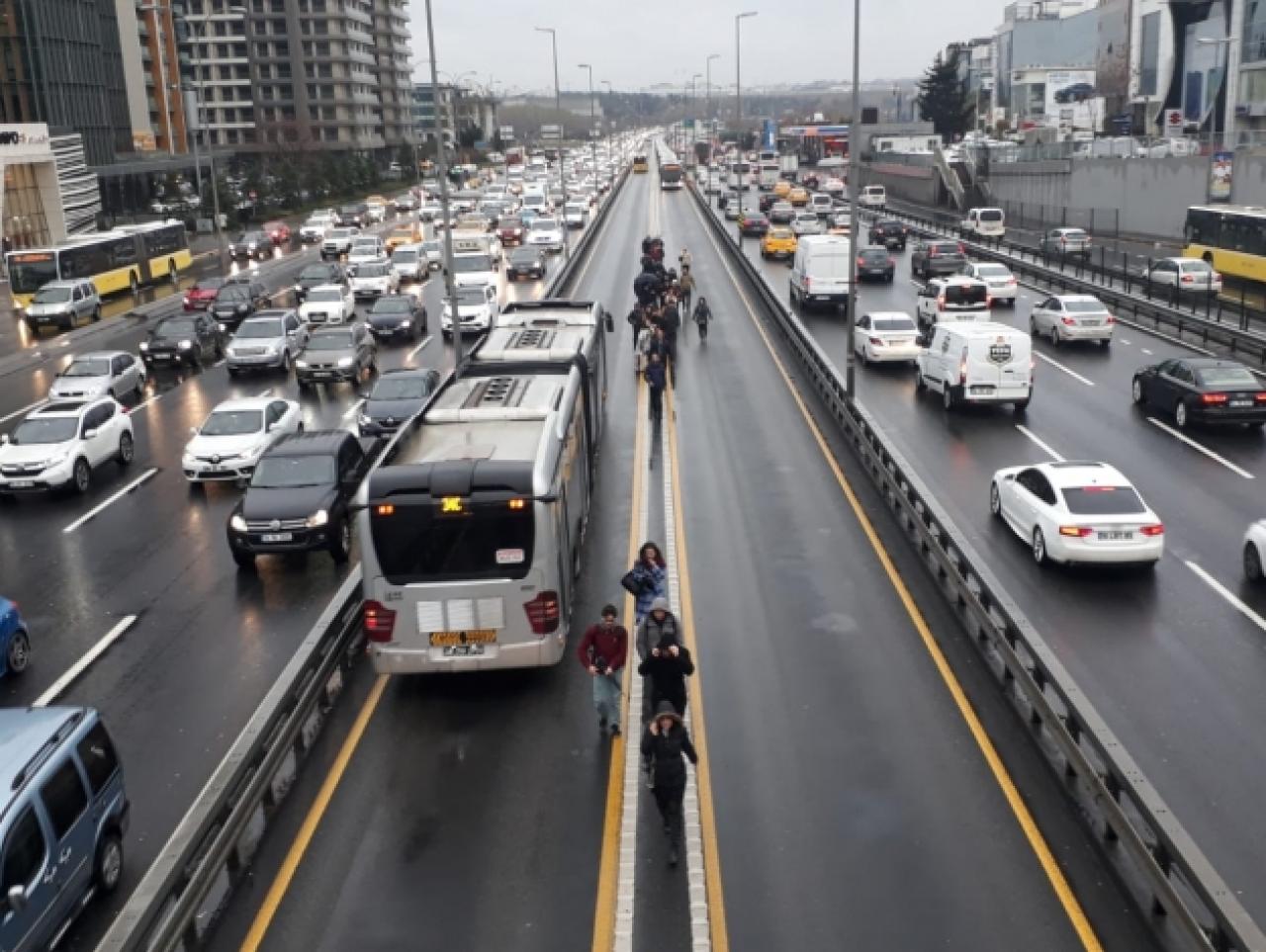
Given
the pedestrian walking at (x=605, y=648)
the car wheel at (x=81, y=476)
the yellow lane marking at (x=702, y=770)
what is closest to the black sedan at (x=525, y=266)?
the car wheel at (x=81, y=476)

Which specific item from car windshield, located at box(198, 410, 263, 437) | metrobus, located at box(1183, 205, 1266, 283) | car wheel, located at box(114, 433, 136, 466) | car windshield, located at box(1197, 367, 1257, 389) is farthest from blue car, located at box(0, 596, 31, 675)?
metrobus, located at box(1183, 205, 1266, 283)

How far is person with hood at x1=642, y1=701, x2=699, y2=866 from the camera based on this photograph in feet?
33.8

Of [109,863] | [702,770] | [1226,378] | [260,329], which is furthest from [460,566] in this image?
[260,329]

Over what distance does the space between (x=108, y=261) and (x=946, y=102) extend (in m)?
118

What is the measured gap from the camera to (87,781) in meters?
9.92

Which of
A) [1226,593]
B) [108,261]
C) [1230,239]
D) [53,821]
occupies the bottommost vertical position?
[1226,593]

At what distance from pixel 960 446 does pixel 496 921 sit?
18.1 metres

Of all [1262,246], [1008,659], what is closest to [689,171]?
[1262,246]

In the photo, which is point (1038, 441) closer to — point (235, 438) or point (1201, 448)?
point (1201, 448)

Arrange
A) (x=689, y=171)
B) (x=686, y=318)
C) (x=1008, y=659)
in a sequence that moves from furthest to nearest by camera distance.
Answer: (x=689, y=171)
(x=686, y=318)
(x=1008, y=659)

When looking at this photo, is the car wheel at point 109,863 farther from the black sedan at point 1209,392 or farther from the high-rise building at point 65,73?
the high-rise building at point 65,73

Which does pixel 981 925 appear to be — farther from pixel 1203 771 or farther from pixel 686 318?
pixel 686 318

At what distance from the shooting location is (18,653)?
50.7ft

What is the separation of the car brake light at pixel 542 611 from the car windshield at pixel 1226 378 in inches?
713
